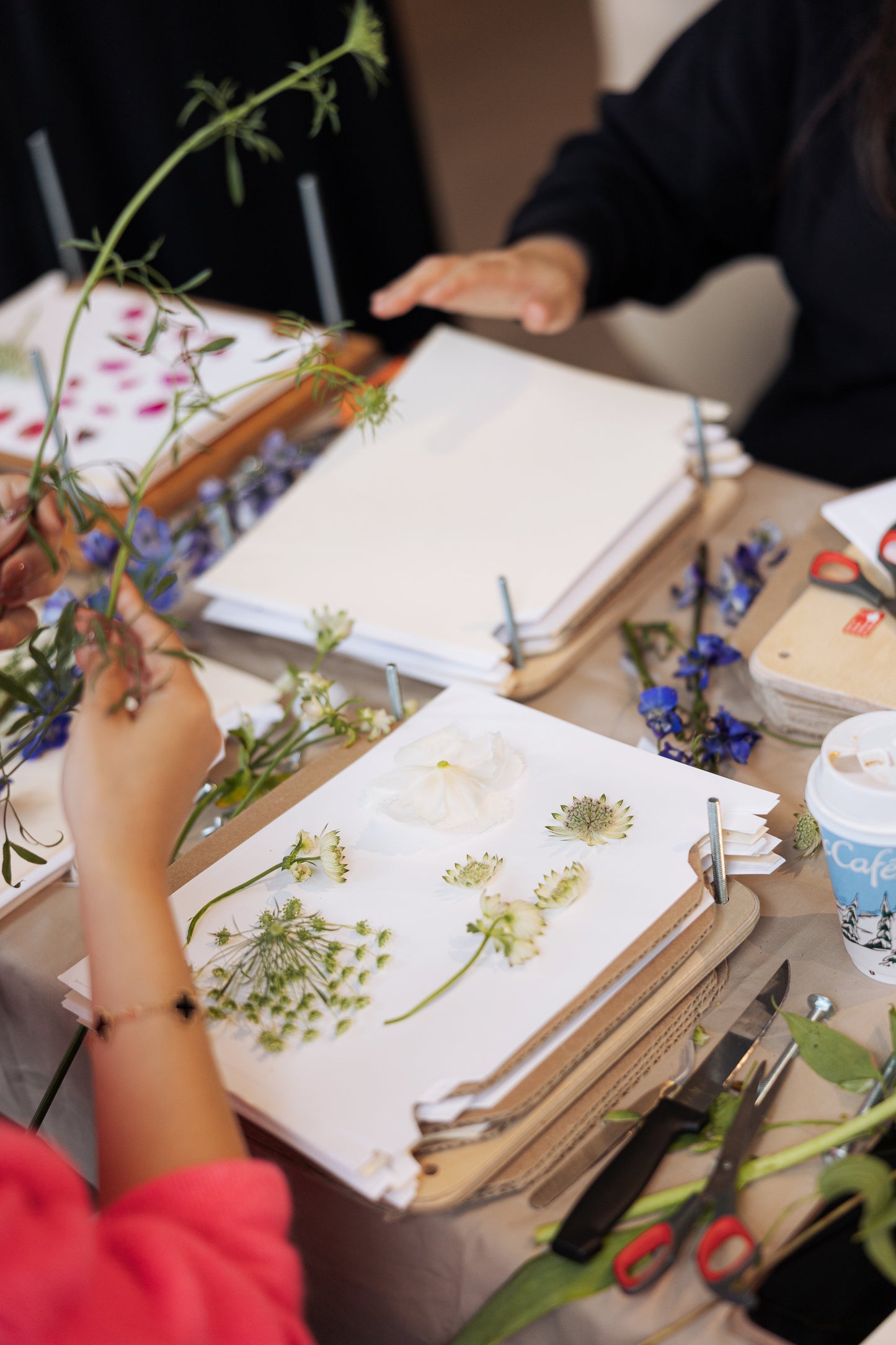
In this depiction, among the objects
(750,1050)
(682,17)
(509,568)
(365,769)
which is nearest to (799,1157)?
(750,1050)

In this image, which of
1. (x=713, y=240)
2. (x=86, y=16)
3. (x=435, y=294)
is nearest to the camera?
(x=435, y=294)

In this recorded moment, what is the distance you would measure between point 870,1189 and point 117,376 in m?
1.08

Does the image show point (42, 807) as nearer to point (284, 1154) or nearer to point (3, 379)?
point (284, 1154)

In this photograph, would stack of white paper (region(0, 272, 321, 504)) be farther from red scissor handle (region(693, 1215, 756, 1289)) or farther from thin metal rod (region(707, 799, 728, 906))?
red scissor handle (region(693, 1215, 756, 1289))

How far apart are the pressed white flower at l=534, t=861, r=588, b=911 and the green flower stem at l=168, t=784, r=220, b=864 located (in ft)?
0.81

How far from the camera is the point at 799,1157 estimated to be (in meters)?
0.53

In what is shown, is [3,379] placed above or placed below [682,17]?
below

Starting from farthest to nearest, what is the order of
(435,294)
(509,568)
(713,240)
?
(713,240), (435,294), (509,568)

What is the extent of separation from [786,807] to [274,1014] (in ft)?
1.13

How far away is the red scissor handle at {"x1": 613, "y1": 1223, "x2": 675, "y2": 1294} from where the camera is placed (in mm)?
508

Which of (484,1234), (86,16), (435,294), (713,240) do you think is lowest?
(484,1234)

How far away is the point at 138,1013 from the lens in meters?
0.52

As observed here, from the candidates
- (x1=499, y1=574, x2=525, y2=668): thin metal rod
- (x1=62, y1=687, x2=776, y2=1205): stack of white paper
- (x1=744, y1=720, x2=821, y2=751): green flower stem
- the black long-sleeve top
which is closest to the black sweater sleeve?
the black long-sleeve top

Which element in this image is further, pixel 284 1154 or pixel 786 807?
pixel 786 807
